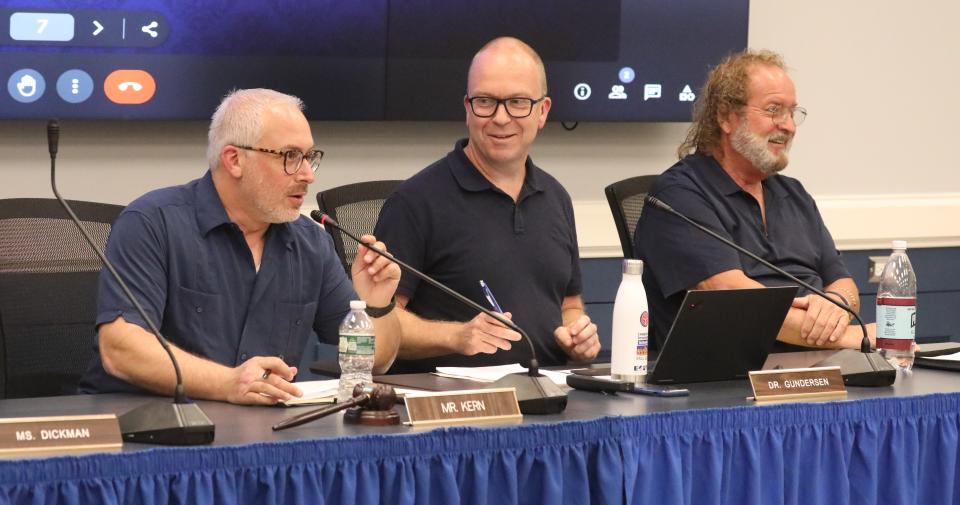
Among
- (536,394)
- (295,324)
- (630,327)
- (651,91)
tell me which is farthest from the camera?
(651,91)

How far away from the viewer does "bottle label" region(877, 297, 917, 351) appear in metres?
2.80

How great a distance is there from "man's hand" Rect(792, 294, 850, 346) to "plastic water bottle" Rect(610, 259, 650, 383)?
791mm

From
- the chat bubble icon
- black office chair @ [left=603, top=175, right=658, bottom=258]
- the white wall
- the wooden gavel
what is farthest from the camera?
the chat bubble icon

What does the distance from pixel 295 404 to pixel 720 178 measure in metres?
1.62

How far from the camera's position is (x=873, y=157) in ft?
15.9

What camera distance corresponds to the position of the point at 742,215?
3438 millimetres

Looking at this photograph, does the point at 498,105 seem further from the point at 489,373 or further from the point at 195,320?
the point at 195,320

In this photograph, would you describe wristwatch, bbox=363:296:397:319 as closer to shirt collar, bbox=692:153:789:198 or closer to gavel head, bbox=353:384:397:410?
gavel head, bbox=353:384:397:410

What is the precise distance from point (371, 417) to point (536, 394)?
288 mm

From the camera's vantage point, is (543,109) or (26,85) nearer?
(543,109)

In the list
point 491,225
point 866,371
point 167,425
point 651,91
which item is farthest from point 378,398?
point 651,91

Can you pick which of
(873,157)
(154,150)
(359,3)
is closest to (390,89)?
(359,3)

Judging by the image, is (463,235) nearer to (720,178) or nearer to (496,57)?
(496,57)

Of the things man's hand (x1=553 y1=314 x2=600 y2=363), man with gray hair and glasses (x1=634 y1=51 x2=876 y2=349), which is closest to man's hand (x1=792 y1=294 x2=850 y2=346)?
man with gray hair and glasses (x1=634 y1=51 x2=876 y2=349)
